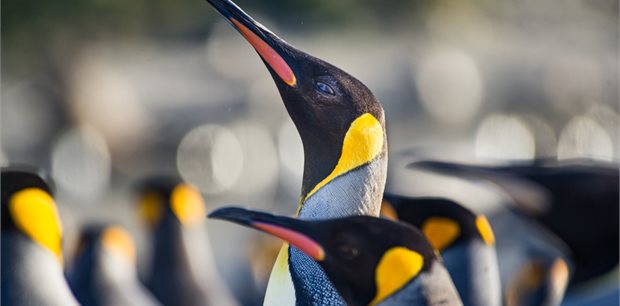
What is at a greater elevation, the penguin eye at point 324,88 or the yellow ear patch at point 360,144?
the penguin eye at point 324,88

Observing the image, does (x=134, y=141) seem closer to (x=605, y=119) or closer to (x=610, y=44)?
(x=605, y=119)

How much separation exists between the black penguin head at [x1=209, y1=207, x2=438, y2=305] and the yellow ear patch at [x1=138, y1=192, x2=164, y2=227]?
2.29m

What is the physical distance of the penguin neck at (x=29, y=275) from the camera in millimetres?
1947

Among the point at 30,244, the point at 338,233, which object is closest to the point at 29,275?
the point at 30,244

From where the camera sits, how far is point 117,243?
323 cm

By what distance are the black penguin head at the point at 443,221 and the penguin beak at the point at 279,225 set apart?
91 cm

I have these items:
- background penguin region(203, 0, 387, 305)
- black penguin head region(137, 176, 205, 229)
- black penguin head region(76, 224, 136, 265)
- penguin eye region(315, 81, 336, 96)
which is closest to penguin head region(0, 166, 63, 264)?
background penguin region(203, 0, 387, 305)

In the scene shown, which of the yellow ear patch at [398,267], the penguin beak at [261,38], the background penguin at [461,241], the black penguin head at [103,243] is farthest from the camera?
the black penguin head at [103,243]

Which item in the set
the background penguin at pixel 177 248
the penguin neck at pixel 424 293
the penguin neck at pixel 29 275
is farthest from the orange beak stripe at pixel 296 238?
the background penguin at pixel 177 248

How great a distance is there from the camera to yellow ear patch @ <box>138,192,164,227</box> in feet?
12.2

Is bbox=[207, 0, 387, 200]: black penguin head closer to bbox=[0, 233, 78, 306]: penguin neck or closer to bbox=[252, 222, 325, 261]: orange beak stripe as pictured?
bbox=[252, 222, 325, 261]: orange beak stripe

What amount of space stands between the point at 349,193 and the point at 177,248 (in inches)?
73.9

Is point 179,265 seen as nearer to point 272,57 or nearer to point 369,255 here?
point 272,57

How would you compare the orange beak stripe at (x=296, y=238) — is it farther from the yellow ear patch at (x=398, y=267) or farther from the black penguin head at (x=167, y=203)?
the black penguin head at (x=167, y=203)
